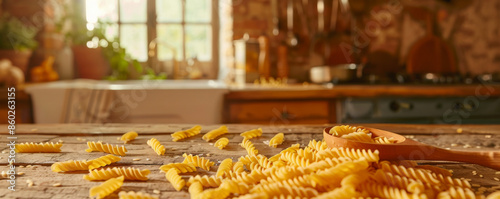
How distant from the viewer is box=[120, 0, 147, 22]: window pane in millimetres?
3324

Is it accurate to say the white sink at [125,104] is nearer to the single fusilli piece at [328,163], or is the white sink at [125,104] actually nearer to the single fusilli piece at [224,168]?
the single fusilli piece at [224,168]

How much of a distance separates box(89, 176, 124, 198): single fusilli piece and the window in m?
2.74

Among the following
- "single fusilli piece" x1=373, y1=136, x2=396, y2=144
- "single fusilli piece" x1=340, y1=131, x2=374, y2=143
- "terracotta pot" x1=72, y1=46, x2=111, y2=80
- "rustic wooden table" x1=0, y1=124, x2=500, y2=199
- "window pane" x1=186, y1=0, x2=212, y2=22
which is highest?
"window pane" x1=186, y1=0, x2=212, y2=22

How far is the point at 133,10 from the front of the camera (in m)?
3.33

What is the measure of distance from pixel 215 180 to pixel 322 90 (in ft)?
5.99

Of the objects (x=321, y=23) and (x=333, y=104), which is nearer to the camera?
(x=333, y=104)

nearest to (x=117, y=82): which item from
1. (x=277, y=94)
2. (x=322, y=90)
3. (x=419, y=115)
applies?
(x=277, y=94)

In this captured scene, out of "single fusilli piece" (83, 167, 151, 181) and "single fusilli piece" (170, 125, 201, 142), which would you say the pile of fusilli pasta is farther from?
"single fusilli piece" (170, 125, 201, 142)

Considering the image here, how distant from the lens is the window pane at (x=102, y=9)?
3.31 metres

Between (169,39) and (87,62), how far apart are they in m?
0.68

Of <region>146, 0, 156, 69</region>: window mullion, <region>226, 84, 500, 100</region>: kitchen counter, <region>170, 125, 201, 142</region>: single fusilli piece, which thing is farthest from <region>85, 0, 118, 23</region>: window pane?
<region>170, 125, 201, 142</region>: single fusilli piece

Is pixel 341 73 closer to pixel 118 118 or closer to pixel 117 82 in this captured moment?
pixel 118 118

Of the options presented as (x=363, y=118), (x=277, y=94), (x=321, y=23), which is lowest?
(x=363, y=118)

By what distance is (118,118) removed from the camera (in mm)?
2348
